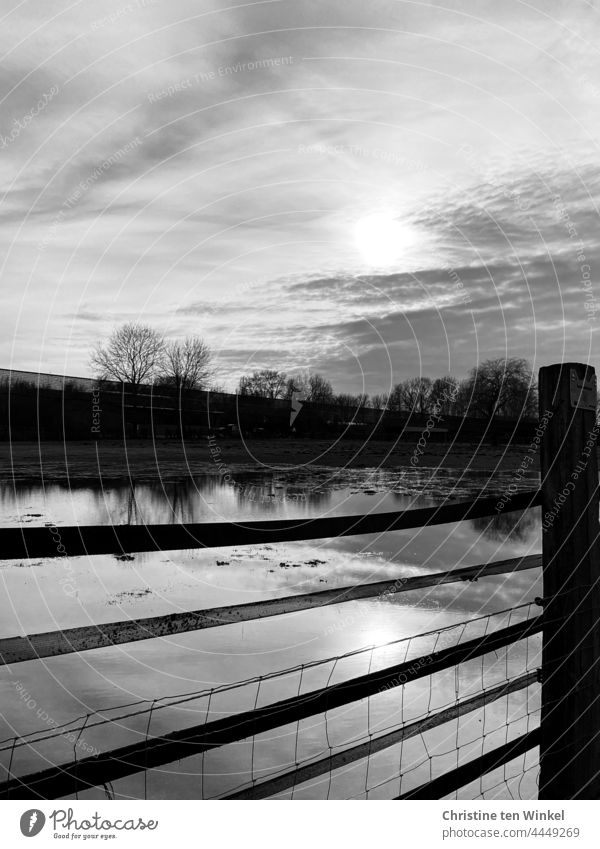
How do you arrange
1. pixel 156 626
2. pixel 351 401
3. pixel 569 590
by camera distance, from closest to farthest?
pixel 156 626 < pixel 569 590 < pixel 351 401

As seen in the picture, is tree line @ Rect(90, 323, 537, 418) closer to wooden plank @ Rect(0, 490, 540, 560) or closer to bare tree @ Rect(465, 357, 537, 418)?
bare tree @ Rect(465, 357, 537, 418)

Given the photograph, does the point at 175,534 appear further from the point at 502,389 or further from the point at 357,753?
the point at 502,389

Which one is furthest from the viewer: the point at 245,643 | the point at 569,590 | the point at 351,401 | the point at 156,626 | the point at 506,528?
the point at 506,528

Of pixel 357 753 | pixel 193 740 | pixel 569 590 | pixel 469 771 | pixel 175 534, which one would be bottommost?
pixel 469 771

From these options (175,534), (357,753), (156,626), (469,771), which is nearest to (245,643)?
(469,771)

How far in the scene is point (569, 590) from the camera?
2.82 meters

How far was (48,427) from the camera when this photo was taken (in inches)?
985

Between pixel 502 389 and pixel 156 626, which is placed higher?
pixel 502 389

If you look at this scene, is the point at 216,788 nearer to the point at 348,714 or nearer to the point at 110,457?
the point at 348,714

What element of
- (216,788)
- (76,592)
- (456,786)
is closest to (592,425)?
(456,786)

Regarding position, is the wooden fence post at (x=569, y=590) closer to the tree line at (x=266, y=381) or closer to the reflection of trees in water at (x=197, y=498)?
the tree line at (x=266, y=381)

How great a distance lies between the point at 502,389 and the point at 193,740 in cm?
630

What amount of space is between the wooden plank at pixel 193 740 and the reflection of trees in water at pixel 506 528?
12.5m

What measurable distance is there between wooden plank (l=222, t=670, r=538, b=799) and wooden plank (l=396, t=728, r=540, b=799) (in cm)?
17
